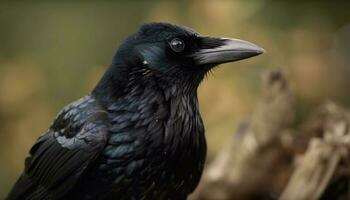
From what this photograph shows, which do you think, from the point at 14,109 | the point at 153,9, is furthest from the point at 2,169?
the point at 153,9

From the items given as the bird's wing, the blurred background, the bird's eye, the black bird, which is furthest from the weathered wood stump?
the blurred background

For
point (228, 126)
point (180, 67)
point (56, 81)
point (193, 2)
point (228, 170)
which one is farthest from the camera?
point (56, 81)

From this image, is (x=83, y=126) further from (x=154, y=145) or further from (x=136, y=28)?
(x=136, y=28)

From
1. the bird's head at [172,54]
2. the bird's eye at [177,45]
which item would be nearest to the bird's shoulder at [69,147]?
the bird's head at [172,54]

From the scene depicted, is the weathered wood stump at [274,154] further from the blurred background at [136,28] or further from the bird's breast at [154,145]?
the blurred background at [136,28]

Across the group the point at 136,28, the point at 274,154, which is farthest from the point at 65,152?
the point at 136,28

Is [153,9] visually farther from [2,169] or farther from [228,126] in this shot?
[2,169]

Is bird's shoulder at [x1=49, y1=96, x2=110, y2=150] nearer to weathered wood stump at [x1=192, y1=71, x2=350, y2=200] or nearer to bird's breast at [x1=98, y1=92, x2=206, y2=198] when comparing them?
bird's breast at [x1=98, y1=92, x2=206, y2=198]
